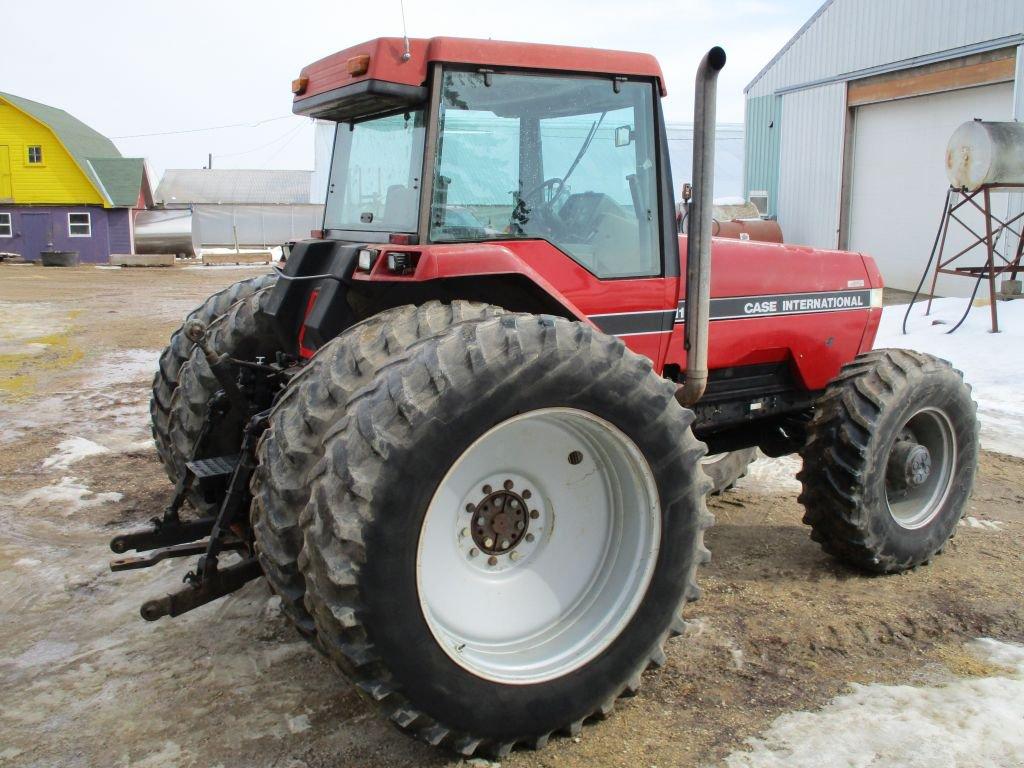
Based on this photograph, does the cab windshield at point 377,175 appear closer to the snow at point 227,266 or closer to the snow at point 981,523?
the snow at point 981,523

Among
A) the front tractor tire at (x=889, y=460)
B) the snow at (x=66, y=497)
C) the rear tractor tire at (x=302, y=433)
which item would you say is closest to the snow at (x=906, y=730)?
the front tractor tire at (x=889, y=460)

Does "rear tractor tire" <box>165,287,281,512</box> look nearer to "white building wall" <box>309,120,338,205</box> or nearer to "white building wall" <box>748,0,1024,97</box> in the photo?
"white building wall" <box>748,0,1024,97</box>

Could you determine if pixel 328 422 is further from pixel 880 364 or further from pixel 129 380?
pixel 129 380

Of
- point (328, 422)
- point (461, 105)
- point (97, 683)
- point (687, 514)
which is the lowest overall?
point (97, 683)

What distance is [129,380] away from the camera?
32.9 feet

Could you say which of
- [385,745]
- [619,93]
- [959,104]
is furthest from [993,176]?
[385,745]

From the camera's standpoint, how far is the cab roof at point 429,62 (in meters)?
3.44

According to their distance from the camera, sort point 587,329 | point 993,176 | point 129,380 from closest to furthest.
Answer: point 587,329 < point 129,380 < point 993,176

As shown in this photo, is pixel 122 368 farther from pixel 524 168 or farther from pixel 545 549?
pixel 545 549

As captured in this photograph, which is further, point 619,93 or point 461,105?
point 619,93

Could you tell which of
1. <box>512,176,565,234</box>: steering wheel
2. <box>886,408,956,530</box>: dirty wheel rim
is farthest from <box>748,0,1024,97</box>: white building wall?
<box>512,176,565,234</box>: steering wheel

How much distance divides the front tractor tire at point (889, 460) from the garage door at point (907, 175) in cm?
1150

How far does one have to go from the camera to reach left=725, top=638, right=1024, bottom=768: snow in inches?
126

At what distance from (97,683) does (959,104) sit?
1643 cm
